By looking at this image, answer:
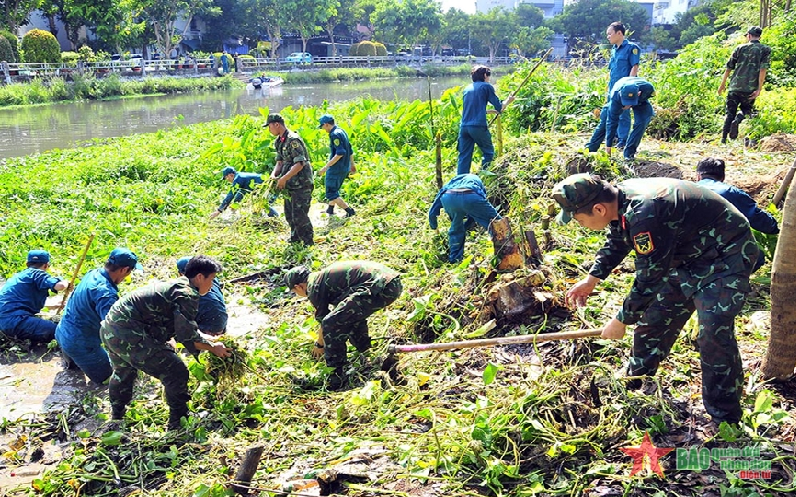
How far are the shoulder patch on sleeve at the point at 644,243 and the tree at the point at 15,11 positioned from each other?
125 feet

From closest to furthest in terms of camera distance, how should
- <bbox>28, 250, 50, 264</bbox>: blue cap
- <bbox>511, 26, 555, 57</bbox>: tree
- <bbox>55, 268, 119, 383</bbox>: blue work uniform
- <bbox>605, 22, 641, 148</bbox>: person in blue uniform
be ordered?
<bbox>55, 268, 119, 383</bbox>: blue work uniform, <bbox>28, 250, 50, 264</bbox>: blue cap, <bbox>605, 22, 641, 148</bbox>: person in blue uniform, <bbox>511, 26, 555, 57</bbox>: tree

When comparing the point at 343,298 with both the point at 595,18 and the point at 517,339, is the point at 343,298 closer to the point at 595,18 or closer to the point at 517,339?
the point at 517,339

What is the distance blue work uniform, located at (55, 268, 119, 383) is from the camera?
16.7 ft

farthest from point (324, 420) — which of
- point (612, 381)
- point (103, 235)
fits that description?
point (103, 235)

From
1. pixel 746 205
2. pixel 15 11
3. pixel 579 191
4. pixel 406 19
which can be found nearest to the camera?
pixel 579 191

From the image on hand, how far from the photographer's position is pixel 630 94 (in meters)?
7.41

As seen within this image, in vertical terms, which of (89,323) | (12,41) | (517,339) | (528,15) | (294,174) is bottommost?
(89,323)

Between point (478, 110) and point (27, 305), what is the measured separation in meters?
5.83

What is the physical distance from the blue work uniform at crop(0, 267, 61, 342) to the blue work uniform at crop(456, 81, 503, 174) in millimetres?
5343

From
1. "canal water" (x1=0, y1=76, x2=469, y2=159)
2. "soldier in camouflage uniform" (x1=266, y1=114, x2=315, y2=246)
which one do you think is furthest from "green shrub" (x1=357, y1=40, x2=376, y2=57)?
"soldier in camouflage uniform" (x1=266, y1=114, x2=315, y2=246)

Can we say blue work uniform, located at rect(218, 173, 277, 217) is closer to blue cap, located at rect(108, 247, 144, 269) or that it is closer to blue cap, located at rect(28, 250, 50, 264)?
blue cap, located at rect(28, 250, 50, 264)

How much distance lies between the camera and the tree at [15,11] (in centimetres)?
3225

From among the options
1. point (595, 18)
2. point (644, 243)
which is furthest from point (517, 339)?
point (595, 18)

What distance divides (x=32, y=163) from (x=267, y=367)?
38.5ft
